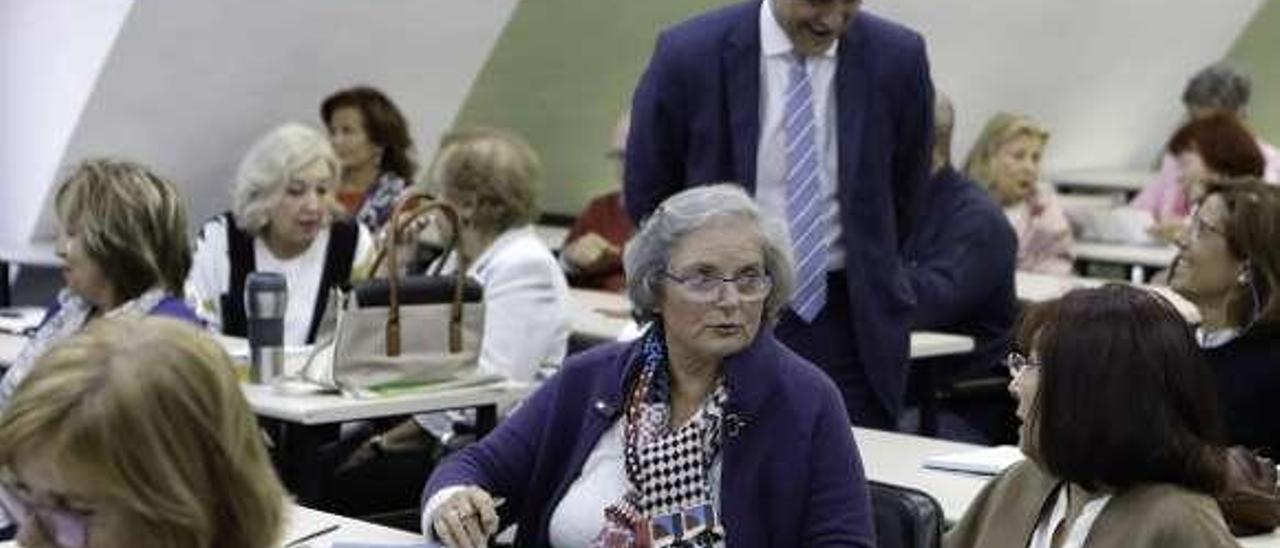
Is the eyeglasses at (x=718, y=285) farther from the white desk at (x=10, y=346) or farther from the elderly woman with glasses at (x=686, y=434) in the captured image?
the white desk at (x=10, y=346)

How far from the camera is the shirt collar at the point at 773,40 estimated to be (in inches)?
206

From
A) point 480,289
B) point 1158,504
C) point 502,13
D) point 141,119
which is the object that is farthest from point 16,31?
point 1158,504

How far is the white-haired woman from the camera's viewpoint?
6457mm

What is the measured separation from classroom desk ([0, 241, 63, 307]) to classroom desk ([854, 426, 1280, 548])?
122 inches

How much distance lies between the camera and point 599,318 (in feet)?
23.3

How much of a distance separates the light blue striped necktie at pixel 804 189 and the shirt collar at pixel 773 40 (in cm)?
3

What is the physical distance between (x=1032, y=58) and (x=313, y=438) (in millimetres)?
5560

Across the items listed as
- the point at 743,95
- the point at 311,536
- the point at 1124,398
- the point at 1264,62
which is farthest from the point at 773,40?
the point at 1264,62

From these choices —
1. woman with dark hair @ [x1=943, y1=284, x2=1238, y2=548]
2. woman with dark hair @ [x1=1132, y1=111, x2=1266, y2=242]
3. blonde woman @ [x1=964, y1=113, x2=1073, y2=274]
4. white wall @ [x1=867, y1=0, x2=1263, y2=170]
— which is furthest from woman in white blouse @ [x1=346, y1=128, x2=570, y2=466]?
woman with dark hair @ [x1=1132, y1=111, x2=1266, y2=242]

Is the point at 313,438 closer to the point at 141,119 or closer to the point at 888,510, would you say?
the point at 888,510

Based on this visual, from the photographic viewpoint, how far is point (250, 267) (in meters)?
6.52

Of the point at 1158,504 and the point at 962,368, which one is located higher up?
the point at 1158,504

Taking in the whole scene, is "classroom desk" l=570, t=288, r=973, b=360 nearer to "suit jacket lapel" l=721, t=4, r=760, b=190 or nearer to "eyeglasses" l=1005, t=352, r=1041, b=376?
"suit jacket lapel" l=721, t=4, r=760, b=190

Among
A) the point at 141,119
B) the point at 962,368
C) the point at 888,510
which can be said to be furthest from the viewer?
the point at 141,119
